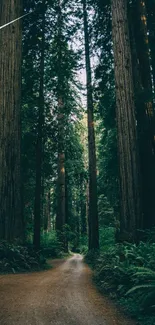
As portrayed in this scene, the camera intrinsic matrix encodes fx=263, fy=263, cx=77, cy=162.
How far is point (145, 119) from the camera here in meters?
8.59

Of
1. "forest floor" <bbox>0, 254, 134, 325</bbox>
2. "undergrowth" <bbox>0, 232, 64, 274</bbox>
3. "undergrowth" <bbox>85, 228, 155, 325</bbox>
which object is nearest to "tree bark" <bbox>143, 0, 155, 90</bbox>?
"undergrowth" <bbox>85, 228, 155, 325</bbox>

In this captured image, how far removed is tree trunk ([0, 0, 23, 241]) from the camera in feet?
23.4

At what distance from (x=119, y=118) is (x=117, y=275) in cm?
385

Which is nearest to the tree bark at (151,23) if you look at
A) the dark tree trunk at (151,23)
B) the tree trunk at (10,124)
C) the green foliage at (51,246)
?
the dark tree trunk at (151,23)

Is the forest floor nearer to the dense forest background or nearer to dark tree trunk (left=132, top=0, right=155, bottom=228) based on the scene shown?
the dense forest background

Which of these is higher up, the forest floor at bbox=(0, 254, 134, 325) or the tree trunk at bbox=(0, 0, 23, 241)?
the tree trunk at bbox=(0, 0, 23, 241)

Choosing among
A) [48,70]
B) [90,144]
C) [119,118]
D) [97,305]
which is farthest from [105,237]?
[97,305]

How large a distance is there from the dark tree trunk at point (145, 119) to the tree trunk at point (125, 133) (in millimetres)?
643

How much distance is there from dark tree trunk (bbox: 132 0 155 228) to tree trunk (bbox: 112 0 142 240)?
643 millimetres

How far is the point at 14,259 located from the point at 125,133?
4.34m

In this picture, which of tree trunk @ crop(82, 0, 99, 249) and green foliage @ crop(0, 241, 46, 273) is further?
tree trunk @ crop(82, 0, 99, 249)

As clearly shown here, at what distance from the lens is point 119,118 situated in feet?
22.6

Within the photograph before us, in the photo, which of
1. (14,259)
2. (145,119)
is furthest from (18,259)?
(145,119)

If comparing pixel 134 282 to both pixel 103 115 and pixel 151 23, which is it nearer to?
pixel 103 115
